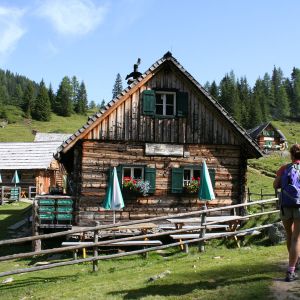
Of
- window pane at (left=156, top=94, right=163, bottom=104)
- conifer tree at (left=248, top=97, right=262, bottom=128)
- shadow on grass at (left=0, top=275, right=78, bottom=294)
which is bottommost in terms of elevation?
shadow on grass at (left=0, top=275, right=78, bottom=294)

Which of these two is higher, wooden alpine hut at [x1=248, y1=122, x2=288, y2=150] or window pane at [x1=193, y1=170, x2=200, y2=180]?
wooden alpine hut at [x1=248, y1=122, x2=288, y2=150]

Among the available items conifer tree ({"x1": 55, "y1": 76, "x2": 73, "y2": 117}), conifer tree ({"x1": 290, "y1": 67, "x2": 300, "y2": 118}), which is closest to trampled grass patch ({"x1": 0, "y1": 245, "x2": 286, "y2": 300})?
conifer tree ({"x1": 55, "y1": 76, "x2": 73, "y2": 117})

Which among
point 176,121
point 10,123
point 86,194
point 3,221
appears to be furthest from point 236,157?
point 10,123

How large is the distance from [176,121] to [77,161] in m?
4.36

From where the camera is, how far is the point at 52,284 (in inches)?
402

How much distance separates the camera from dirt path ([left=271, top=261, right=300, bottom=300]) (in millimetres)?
6484

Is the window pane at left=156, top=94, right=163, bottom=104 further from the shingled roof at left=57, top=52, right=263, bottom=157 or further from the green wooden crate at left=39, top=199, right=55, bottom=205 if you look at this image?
the green wooden crate at left=39, top=199, right=55, bottom=205

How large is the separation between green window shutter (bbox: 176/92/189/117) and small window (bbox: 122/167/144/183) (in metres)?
2.79

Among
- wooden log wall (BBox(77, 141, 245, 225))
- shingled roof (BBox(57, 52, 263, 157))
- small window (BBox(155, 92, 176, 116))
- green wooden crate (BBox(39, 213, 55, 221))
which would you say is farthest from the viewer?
small window (BBox(155, 92, 176, 116))

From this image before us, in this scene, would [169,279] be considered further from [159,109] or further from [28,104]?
[28,104]

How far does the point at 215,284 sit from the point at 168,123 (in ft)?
34.6

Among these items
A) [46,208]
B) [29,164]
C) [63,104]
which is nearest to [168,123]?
[46,208]

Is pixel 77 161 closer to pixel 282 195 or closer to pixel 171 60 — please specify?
pixel 171 60

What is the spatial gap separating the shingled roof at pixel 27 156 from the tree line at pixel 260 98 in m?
68.4
